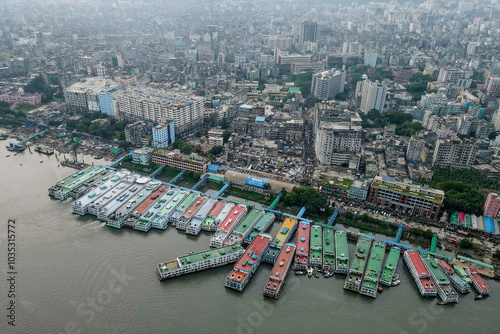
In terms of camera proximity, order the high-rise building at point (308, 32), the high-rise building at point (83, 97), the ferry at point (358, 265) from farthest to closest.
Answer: the high-rise building at point (308, 32), the high-rise building at point (83, 97), the ferry at point (358, 265)

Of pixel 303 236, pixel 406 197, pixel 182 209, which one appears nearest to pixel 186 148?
pixel 182 209

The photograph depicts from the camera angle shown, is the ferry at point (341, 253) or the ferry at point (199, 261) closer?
the ferry at point (199, 261)

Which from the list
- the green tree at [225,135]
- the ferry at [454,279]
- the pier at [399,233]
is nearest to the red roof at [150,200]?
the green tree at [225,135]

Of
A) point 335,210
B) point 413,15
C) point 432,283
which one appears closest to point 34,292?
point 335,210

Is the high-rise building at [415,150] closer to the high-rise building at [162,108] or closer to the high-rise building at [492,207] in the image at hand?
the high-rise building at [492,207]

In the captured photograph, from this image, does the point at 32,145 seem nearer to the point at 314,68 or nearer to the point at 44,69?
the point at 44,69

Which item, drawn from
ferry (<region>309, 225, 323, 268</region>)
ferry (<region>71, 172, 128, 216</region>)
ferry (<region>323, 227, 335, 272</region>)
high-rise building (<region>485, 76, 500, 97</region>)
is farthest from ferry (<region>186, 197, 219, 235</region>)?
high-rise building (<region>485, 76, 500, 97</region>)

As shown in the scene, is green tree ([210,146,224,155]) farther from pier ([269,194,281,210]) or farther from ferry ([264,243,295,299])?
ferry ([264,243,295,299])
